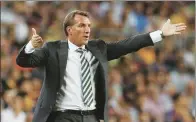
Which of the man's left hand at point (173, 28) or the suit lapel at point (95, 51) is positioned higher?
the man's left hand at point (173, 28)

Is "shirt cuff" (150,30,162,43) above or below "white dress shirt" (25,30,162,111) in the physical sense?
above

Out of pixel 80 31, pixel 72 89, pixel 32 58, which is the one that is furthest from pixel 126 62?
pixel 32 58

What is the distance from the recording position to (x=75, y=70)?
15.8 feet

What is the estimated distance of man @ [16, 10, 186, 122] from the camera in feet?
15.4

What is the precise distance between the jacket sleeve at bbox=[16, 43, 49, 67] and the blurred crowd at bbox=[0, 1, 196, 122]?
3.37 m

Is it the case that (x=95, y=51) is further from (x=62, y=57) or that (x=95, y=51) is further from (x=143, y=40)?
(x=143, y=40)

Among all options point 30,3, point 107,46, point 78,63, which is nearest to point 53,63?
point 78,63

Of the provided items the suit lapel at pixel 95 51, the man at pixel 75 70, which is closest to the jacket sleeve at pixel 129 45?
the man at pixel 75 70

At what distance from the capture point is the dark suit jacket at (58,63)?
4676 millimetres

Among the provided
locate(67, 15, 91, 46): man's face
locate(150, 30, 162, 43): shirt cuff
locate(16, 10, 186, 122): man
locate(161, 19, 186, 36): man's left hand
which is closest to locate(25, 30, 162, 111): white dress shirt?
locate(16, 10, 186, 122): man

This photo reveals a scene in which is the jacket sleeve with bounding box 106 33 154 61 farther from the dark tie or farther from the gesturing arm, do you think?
the gesturing arm

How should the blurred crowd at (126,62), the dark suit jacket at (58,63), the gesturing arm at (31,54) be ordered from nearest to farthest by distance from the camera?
the gesturing arm at (31,54)
the dark suit jacket at (58,63)
the blurred crowd at (126,62)

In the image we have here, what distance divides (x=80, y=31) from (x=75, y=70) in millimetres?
324

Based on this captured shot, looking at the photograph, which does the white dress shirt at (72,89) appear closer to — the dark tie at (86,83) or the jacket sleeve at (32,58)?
the dark tie at (86,83)
